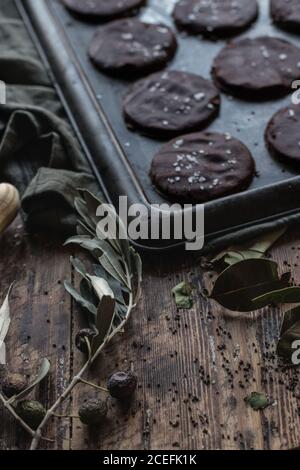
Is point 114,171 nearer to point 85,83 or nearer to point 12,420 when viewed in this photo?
point 85,83

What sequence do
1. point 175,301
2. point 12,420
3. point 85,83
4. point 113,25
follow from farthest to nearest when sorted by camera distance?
point 113,25
point 85,83
point 175,301
point 12,420

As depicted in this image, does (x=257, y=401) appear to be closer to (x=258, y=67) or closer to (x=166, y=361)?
(x=166, y=361)

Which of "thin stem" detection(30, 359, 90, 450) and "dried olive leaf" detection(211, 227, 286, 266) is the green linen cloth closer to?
"dried olive leaf" detection(211, 227, 286, 266)

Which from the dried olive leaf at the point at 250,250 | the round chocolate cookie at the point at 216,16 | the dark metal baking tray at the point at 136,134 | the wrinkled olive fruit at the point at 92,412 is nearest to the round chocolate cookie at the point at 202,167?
the dark metal baking tray at the point at 136,134

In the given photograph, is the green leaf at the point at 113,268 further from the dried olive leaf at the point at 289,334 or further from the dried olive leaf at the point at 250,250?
the dried olive leaf at the point at 289,334

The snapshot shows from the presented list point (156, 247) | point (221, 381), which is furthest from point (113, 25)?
point (221, 381)

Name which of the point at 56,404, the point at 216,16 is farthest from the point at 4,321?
the point at 216,16
